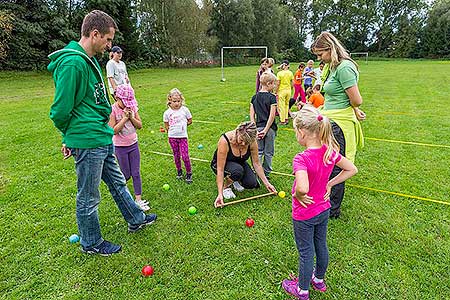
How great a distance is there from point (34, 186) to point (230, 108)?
583 centimetres

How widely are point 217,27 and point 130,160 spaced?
33096mm

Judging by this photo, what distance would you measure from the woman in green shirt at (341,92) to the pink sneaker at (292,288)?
3.81 feet

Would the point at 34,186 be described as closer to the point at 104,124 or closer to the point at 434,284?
the point at 104,124

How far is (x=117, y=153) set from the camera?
3354mm

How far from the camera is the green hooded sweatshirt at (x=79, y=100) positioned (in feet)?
7.11

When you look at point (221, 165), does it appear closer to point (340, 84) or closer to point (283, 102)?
point (340, 84)

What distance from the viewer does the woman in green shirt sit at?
9.03 ft

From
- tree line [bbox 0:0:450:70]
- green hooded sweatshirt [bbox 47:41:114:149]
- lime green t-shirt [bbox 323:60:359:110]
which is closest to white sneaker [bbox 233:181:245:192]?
lime green t-shirt [bbox 323:60:359:110]

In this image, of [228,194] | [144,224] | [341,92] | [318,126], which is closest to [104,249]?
[144,224]

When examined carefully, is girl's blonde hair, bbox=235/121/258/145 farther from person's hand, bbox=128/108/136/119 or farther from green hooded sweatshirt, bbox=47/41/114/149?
green hooded sweatshirt, bbox=47/41/114/149

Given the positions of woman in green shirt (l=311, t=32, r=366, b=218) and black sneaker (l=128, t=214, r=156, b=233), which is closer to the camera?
woman in green shirt (l=311, t=32, r=366, b=218)

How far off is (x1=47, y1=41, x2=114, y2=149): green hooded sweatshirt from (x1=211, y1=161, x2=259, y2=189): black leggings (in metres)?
1.59

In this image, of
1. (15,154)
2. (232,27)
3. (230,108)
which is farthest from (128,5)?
(15,154)

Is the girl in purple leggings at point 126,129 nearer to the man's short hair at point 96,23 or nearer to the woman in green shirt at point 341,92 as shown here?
the man's short hair at point 96,23
